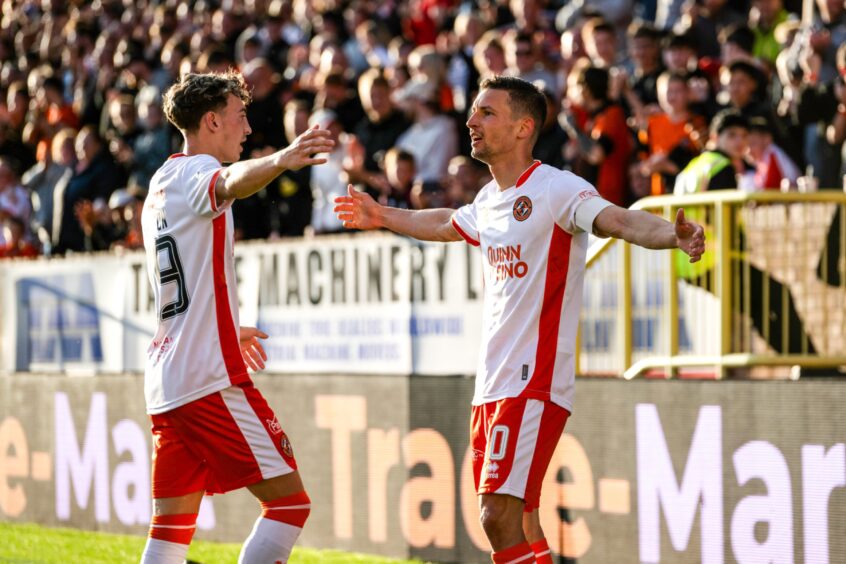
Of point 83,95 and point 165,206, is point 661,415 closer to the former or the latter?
point 165,206

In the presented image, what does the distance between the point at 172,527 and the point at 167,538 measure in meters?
0.05

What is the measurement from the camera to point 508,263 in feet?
22.0

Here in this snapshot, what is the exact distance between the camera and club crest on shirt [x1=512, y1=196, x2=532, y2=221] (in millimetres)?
6654

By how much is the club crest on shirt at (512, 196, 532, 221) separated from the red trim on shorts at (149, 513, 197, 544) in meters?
1.87

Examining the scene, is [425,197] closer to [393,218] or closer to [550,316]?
[393,218]

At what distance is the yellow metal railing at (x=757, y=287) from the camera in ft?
28.9

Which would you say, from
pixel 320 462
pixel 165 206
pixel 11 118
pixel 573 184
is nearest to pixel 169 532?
pixel 165 206

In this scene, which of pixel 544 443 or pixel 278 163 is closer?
pixel 278 163

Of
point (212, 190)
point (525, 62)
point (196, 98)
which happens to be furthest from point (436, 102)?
point (212, 190)

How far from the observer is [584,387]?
9359 millimetres

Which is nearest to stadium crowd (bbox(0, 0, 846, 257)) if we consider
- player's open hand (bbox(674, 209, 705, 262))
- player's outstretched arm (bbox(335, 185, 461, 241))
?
player's outstretched arm (bbox(335, 185, 461, 241))

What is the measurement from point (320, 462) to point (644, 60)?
3.96 m

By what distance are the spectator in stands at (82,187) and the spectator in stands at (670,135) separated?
608 centimetres

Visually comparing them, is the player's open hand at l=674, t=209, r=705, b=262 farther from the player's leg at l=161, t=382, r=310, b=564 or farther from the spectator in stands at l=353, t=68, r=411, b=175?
the spectator in stands at l=353, t=68, r=411, b=175
